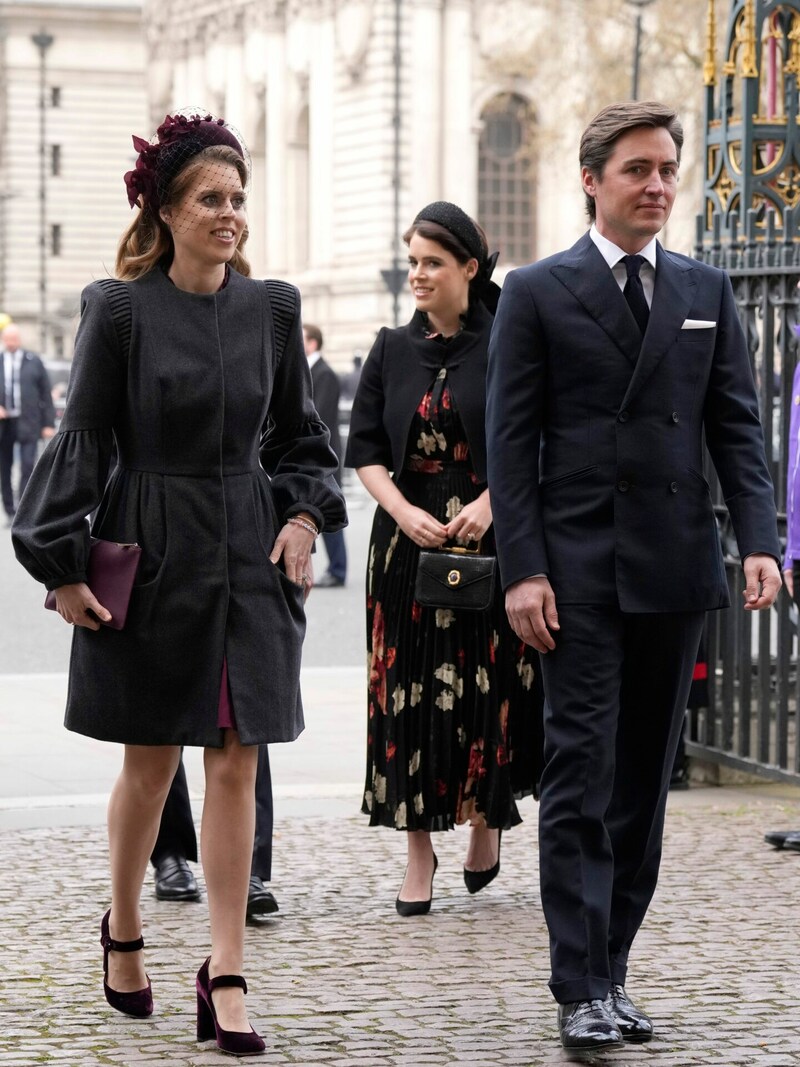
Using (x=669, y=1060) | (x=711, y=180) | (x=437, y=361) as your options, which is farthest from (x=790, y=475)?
(x=669, y=1060)

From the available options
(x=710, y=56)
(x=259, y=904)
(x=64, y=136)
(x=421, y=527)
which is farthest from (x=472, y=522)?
(x=64, y=136)

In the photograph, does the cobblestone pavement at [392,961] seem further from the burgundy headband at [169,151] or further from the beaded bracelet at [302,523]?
the burgundy headband at [169,151]

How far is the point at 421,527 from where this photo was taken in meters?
6.04

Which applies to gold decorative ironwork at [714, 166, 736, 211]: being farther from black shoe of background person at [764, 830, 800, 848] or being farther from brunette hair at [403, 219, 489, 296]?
black shoe of background person at [764, 830, 800, 848]

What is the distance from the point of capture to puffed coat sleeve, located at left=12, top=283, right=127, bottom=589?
15.4ft

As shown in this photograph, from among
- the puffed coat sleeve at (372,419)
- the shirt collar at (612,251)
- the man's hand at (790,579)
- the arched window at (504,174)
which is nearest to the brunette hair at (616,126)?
the shirt collar at (612,251)

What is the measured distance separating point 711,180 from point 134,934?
14.1 feet

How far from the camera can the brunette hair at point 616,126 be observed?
15.3 ft

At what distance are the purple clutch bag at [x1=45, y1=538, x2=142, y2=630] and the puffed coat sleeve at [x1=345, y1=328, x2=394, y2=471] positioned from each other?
5.40ft

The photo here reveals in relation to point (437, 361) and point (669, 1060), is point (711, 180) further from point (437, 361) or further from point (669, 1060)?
point (669, 1060)

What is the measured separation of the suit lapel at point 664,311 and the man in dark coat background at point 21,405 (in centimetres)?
1732

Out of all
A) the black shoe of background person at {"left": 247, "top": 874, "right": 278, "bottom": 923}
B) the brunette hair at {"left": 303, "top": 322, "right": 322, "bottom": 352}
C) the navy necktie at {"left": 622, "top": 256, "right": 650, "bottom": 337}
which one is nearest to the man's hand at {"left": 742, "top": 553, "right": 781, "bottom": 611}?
the navy necktie at {"left": 622, "top": 256, "right": 650, "bottom": 337}

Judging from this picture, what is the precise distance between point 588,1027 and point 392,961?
1005mm

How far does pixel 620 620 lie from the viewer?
476 centimetres
